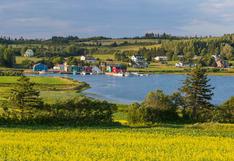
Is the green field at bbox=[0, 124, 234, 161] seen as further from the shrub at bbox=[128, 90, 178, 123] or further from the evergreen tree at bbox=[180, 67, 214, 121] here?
the evergreen tree at bbox=[180, 67, 214, 121]

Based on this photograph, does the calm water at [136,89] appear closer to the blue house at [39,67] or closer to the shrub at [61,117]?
the shrub at [61,117]

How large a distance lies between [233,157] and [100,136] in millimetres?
11258

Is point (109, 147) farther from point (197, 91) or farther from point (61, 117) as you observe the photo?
point (197, 91)

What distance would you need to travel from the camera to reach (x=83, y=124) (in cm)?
4572

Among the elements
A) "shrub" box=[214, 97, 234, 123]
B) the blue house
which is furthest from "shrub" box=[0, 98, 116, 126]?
the blue house

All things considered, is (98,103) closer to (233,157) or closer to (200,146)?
(200,146)

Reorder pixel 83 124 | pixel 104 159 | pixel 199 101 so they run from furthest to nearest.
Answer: pixel 199 101, pixel 83 124, pixel 104 159

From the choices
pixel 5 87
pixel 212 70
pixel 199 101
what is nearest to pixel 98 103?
pixel 199 101

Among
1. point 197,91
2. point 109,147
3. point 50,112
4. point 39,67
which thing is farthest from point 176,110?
point 39,67

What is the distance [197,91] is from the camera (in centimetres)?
6638

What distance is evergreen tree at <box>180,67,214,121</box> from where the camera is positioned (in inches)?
2532

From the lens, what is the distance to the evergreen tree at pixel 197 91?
64.3 meters

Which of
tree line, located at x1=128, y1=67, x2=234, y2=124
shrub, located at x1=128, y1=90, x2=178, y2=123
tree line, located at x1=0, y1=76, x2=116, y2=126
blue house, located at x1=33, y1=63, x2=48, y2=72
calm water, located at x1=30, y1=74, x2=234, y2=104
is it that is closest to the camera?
tree line, located at x1=0, y1=76, x2=116, y2=126

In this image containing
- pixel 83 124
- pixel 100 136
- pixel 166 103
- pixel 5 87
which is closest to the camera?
pixel 100 136
